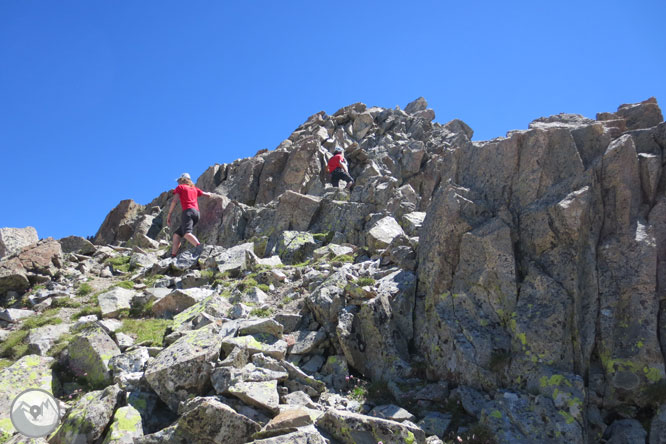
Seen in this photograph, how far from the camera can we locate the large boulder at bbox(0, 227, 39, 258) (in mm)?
27172

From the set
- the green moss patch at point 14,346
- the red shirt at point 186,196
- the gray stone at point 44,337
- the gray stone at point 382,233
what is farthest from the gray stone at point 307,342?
the red shirt at point 186,196

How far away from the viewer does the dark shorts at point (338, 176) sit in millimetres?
36625

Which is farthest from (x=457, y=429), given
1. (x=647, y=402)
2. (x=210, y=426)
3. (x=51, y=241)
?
(x=51, y=241)

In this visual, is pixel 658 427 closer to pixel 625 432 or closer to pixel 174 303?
pixel 625 432

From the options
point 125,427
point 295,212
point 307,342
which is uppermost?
point 295,212

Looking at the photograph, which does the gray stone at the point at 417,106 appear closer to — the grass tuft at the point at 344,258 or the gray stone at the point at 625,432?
the grass tuft at the point at 344,258

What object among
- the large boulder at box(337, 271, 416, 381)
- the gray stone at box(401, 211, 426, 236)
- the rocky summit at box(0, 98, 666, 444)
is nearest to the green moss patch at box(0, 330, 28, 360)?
the rocky summit at box(0, 98, 666, 444)

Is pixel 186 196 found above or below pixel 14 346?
above

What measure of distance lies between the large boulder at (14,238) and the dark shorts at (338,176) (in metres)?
22.0

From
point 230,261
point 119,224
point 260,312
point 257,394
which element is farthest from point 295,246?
point 119,224

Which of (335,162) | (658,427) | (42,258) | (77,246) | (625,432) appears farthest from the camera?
(335,162)

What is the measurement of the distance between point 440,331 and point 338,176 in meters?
25.9

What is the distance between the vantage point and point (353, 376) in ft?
39.0

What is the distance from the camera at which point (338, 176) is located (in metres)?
36.8
